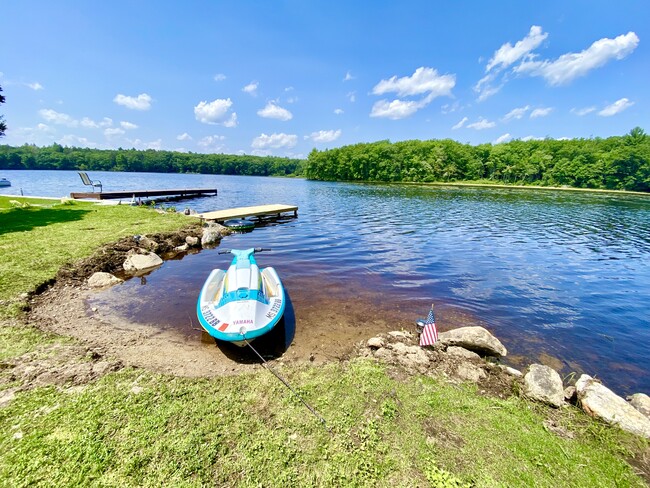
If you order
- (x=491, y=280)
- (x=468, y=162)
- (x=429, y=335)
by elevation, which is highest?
(x=468, y=162)

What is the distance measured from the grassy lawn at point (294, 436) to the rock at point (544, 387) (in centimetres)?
19

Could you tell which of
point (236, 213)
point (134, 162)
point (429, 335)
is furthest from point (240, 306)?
point (134, 162)

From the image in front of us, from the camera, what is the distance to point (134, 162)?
117938 mm

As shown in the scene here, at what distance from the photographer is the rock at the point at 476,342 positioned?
20.5 ft

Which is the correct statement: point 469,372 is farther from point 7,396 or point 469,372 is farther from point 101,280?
point 101,280

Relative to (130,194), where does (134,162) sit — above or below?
above

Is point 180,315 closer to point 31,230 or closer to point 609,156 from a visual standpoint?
point 31,230

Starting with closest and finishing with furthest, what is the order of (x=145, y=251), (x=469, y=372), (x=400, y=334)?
1. (x=469, y=372)
2. (x=400, y=334)
3. (x=145, y=251)

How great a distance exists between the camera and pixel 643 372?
6.31 m

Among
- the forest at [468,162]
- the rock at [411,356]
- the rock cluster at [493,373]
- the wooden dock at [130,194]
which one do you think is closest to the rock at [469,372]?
the rock cluster at [493,373]

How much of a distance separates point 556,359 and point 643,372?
1775 millimetres

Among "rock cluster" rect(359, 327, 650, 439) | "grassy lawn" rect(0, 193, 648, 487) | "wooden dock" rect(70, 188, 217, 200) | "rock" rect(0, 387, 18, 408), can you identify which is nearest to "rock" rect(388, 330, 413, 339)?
"rock cluster" rect(359, 327, 650, 439)

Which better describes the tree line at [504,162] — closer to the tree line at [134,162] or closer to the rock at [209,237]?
the tree line at [134,162]

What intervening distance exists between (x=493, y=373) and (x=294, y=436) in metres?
4.09
